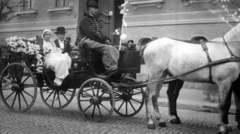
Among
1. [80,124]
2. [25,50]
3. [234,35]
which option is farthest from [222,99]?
[25,50]

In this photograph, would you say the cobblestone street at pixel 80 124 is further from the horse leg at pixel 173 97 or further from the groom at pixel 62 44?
the groom at pixel 62 44

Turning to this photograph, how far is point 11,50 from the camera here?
258 inches

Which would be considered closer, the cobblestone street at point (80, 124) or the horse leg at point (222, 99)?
the horse leg at point (222, 99)

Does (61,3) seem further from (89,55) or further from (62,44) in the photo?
(89,55)

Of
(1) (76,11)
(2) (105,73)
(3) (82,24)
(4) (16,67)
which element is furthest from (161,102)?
(1) (76,11)

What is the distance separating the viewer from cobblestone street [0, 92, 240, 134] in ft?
15.9

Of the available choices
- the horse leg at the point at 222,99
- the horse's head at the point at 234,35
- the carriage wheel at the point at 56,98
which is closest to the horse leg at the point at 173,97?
the horse leg at the point at 222,99

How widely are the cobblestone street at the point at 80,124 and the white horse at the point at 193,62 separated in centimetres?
36

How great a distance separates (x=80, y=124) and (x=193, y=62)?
2433mm

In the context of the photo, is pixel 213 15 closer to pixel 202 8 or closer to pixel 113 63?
pixel 202 8

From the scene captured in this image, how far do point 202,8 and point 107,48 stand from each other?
5.87 m

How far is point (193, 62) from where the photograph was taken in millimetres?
4965

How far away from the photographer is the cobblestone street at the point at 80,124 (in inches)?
191

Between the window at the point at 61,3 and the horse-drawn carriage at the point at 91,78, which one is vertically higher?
the window at the point at 61,3
